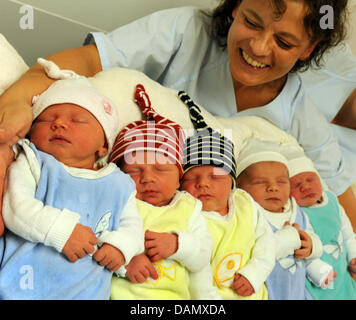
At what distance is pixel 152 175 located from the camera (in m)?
0.95

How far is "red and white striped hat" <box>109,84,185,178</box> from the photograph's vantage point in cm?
97

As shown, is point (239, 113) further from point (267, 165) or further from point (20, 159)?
point (20, 159)

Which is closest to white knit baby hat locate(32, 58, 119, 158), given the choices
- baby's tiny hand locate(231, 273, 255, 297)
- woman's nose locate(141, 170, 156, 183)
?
woman's nose locate(141, 170, 156, 183)

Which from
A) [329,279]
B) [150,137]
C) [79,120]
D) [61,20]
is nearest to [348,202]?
[329,279]

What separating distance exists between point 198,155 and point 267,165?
249 mm

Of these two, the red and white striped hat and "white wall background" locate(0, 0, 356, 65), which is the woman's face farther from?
"white wall background" locate(0, 0, 356, 65)

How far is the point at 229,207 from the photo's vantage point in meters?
1.05

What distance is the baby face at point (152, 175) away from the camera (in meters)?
0.94

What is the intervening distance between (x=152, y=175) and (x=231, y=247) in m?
0.25

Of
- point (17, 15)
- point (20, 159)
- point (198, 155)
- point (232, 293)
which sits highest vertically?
point (17, 15)

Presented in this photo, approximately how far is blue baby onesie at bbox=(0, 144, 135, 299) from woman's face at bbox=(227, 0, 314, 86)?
638mm

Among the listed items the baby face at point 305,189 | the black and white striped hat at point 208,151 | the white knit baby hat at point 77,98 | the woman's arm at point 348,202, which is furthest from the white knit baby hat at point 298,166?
the white knit baby hat at point 77,98
